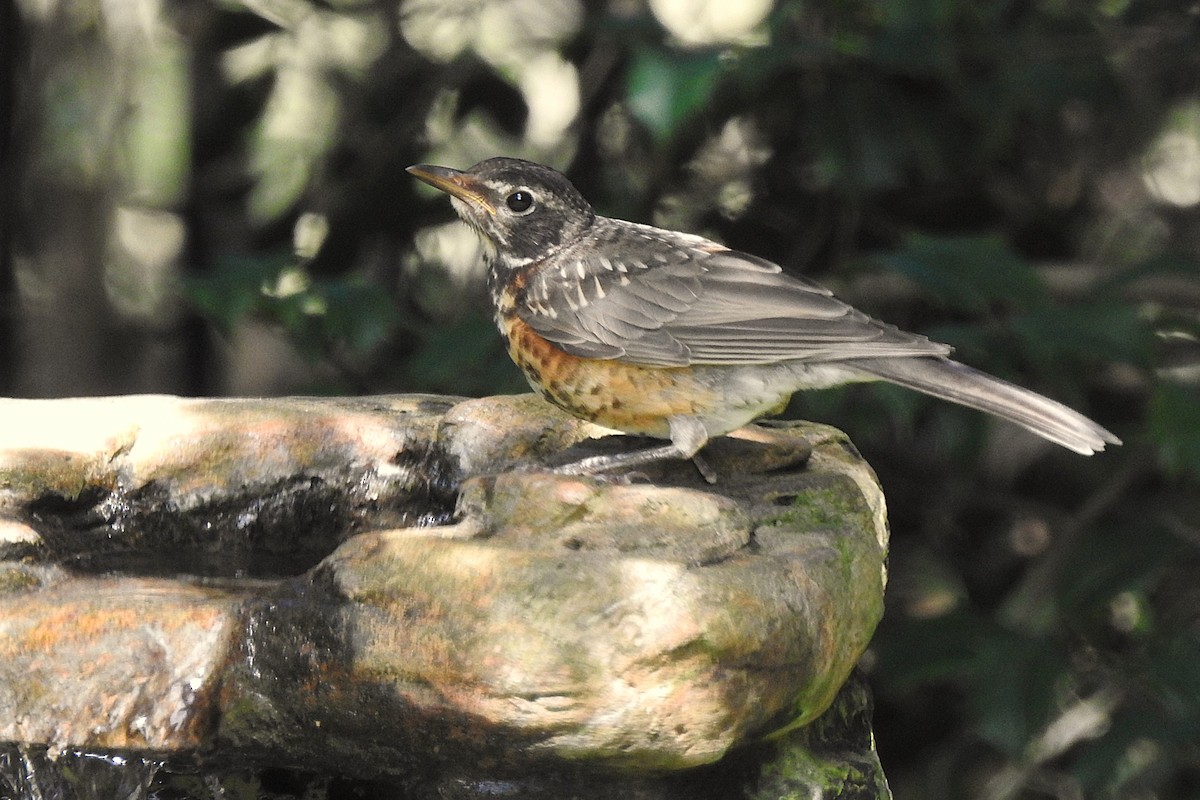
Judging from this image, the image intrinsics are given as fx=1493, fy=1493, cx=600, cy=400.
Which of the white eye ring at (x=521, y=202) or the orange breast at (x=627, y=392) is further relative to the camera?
the white eye ring at (x=521, y=202)

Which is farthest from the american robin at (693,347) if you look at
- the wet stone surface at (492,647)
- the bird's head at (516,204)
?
the wet stone surface at (492,647)

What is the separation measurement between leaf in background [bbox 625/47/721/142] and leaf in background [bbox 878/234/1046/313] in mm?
790

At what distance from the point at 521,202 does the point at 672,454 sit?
97cm

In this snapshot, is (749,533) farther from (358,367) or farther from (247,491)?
(358,367)

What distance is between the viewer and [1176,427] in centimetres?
424

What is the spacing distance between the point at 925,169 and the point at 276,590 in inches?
128

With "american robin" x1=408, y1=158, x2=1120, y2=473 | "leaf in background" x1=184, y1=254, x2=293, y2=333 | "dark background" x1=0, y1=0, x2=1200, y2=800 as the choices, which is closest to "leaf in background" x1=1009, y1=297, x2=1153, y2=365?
"dark background" x1=0, y1=0, x2=1200, y2=800

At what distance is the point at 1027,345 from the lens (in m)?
4.38

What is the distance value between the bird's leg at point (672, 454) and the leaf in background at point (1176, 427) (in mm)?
1475

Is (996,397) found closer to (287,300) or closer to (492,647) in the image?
(492,647)

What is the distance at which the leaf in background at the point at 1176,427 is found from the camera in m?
4.20

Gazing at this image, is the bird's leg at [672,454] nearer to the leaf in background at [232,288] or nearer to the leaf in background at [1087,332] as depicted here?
the leaf in background at [1087,332]

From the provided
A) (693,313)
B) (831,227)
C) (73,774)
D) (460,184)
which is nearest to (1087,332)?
(693,313)

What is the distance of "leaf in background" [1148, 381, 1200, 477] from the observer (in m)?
4.20
